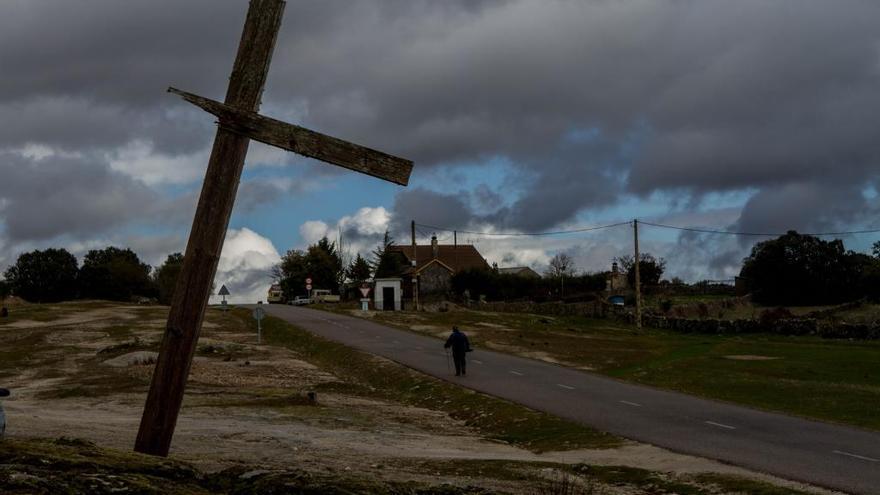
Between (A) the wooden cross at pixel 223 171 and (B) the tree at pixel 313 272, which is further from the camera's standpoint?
(B) the tree at pixel 313 272

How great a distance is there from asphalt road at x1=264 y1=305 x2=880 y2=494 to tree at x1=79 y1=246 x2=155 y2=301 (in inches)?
3258

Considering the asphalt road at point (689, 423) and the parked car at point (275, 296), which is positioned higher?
the parked car at point (275, 296)

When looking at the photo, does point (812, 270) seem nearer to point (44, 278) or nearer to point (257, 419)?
point (257, 419)

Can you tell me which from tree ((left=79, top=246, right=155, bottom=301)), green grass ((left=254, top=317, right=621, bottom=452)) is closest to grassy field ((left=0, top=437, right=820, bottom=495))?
green grass ((left=254, top=317, right=621, bottom=452))

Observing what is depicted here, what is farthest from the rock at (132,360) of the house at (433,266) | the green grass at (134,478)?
the house at (433,266)

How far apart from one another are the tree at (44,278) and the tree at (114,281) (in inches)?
60.3

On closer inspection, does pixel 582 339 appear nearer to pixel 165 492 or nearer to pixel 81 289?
pixel 165 492

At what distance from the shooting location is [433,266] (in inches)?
4043

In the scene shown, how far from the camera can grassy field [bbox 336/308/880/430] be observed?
26547mm

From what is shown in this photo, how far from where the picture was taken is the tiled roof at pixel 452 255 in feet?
363

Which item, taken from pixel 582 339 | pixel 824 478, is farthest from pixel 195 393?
pixel 582 339

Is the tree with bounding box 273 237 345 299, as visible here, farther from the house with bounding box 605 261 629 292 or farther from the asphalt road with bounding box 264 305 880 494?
the asphalt road with bounding box 264 305 880 494

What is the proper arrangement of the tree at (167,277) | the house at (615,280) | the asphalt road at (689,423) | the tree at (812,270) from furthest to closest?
the tree at (167,277) → the house at (615,280) → the tree at (812,270) → the asphalt road at (689,423)

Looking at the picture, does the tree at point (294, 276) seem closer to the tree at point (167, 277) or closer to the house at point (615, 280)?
the tree at point (167, 277)
